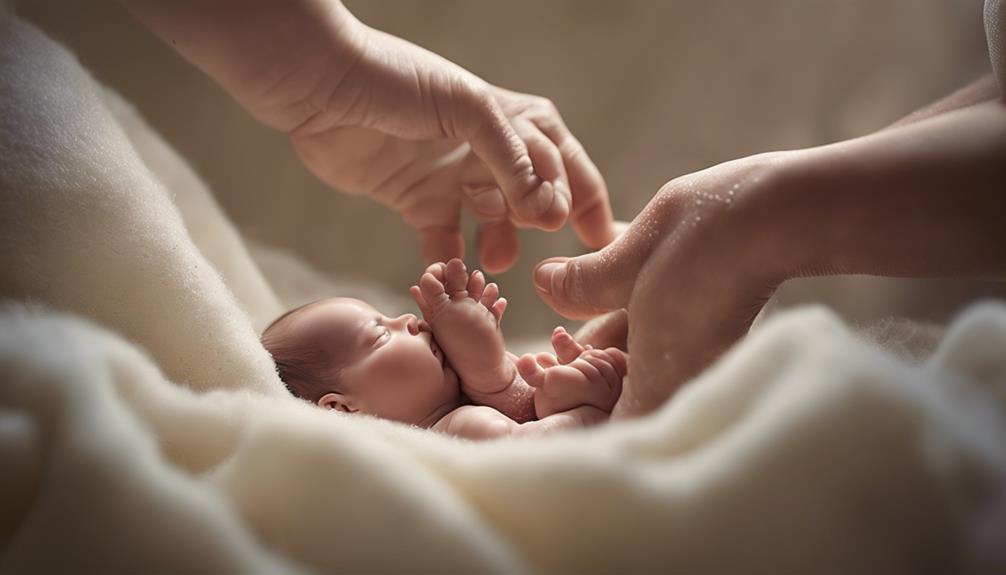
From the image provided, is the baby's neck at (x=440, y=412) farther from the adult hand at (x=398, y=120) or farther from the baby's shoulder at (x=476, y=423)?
the adult hand at (x=398, y=120)

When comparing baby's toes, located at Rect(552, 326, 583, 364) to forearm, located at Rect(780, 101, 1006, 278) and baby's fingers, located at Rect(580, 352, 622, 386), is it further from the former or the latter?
forearm, located at Rect(780, 101, 1006, 278)

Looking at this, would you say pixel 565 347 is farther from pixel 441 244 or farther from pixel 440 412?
pixel 441 244

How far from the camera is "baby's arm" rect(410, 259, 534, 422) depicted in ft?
2.70


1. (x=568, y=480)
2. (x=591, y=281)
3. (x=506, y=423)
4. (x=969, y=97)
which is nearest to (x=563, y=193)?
(x=591, y=281)

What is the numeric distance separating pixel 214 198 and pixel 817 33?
833mm

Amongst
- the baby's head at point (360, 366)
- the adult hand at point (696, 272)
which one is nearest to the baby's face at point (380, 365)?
the baby's head at point (360, 366)

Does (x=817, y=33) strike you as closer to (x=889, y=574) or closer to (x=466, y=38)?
(x=466, y=38)

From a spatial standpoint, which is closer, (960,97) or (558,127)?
(960,97)

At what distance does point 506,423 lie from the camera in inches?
29.4

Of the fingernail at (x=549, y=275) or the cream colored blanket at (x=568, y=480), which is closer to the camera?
the cream colored blanket at (x=568, y=480)

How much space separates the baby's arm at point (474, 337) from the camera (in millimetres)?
822

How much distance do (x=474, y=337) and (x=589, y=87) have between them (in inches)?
19.7

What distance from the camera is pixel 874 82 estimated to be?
3.27ft

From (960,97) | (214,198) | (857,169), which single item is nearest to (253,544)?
(857,169)
